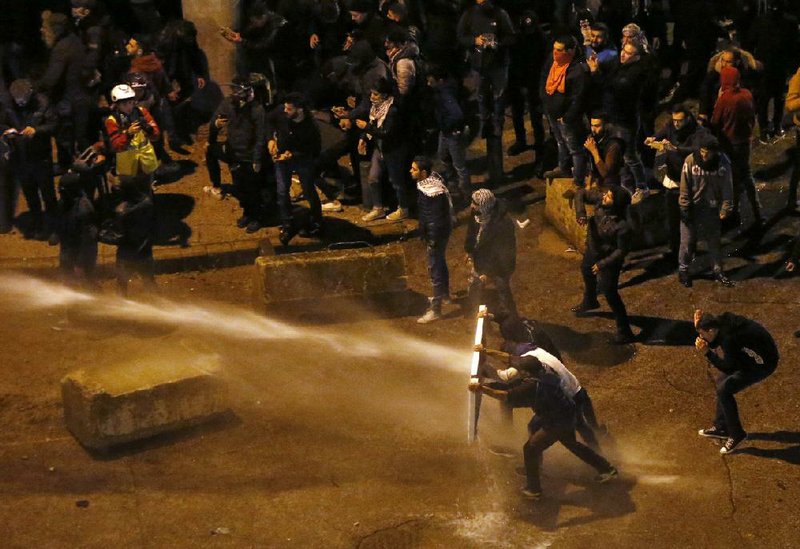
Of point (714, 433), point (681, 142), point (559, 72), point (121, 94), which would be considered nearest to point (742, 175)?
point (681, 142)

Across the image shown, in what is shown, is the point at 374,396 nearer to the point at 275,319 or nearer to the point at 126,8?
the point at 275,319

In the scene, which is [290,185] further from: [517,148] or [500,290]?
[517,148]

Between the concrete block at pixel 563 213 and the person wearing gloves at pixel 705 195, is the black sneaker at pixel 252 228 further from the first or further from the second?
the person wearing gloves at pixel 705 195

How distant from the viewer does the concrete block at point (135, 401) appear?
1245cm

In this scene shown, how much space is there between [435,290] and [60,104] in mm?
5489

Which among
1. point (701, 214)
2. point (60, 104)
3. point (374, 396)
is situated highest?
point (60, 104)

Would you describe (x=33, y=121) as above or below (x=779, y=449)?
above

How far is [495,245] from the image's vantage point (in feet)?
48.2

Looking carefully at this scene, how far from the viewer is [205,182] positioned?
747 inches

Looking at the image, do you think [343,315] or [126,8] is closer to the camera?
[343,315]

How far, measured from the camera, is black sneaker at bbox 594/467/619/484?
1213 centimetres

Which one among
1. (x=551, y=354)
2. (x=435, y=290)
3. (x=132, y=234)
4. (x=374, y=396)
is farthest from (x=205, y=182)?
(x=551, y=354)

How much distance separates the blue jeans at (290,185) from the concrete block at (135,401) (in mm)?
4547

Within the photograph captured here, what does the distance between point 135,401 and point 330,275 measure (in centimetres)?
352
